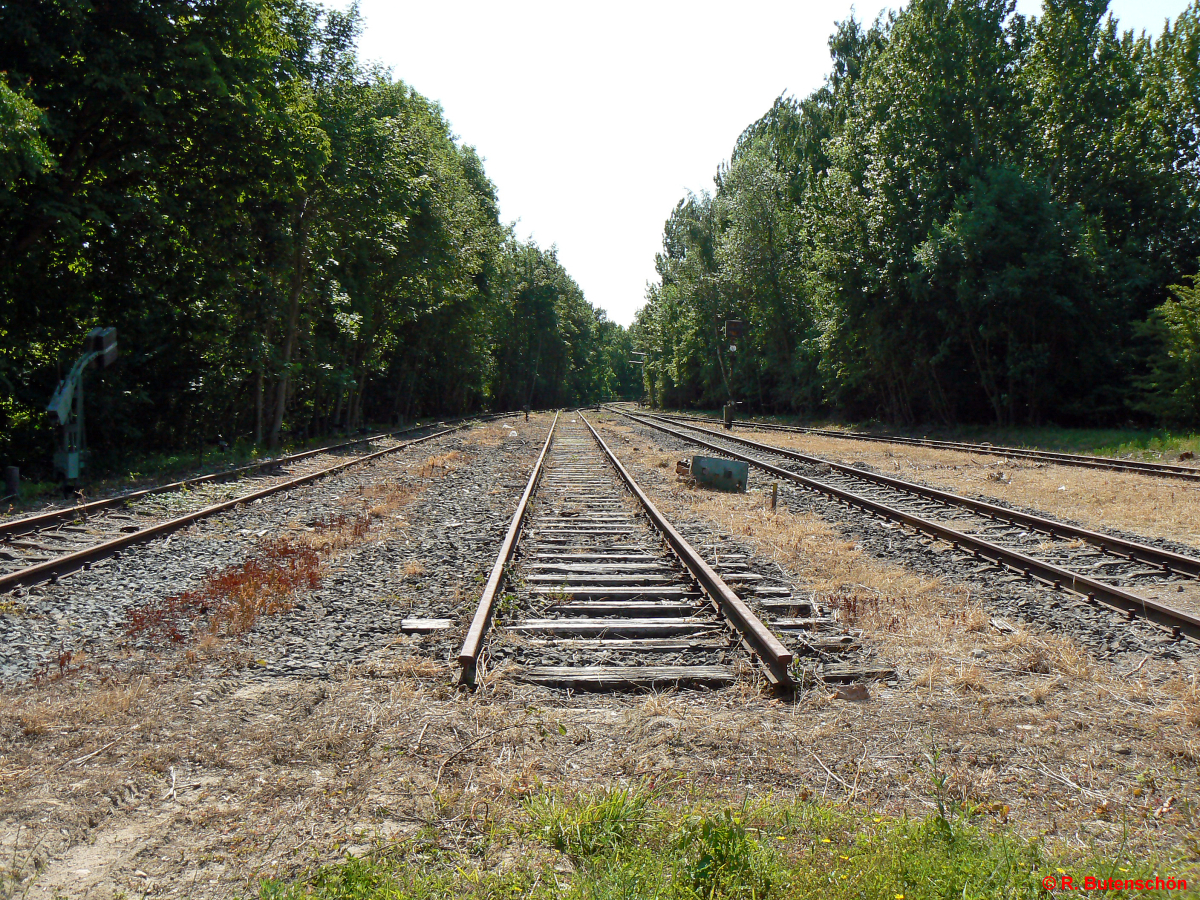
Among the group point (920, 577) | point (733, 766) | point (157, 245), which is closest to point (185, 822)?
point (733, 766)

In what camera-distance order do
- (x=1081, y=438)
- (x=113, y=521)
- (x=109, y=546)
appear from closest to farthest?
(x=109, y=546)
(x=113, y=521)
(x=1081, y=438)

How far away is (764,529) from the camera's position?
927 cm

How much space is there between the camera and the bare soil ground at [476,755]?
2.85 metres


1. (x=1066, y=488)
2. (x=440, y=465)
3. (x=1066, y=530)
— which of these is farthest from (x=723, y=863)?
(x=440, y=465)

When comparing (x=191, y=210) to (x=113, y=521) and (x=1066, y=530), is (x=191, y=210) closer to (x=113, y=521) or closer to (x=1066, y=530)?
(x=113, y=521)

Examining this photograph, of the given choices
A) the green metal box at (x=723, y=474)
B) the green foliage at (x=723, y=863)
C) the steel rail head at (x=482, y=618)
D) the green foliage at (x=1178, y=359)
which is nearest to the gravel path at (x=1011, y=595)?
the green metal box at (x=723, y=474)

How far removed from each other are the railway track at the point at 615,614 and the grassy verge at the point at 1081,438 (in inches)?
585

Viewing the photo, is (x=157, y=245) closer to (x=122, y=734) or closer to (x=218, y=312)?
(x=218, y=312)

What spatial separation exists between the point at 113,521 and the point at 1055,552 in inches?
422

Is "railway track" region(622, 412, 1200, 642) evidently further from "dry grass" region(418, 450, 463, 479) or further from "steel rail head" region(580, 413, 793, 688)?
"dry grass" region(418, 450, 463, 479)

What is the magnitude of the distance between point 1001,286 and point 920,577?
19.9m

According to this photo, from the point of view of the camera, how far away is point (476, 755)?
3.54 metres

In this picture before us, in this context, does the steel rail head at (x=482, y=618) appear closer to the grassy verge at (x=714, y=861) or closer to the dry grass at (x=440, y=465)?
the grassy verge at (x=714, y=861)

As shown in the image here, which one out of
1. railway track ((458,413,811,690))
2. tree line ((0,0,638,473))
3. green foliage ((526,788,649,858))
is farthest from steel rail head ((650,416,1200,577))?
tree line ((0,0,638,473))
